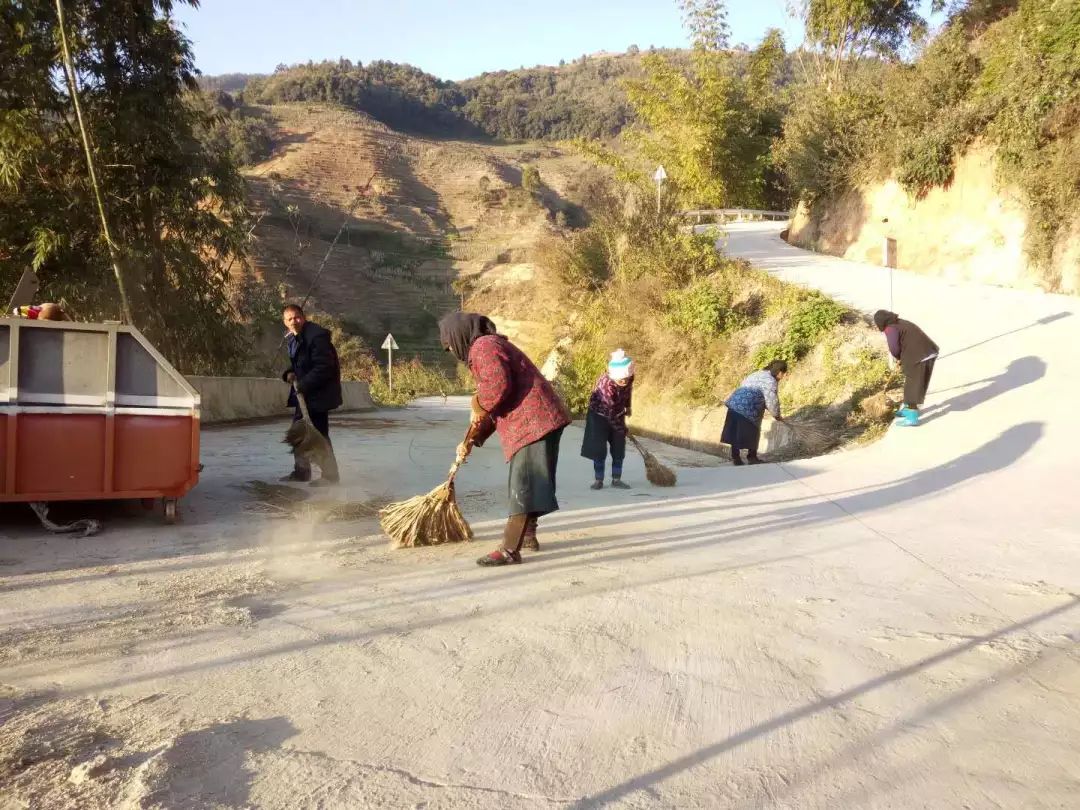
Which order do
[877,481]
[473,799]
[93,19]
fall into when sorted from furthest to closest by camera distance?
[93,19], [877,481], [473,799]

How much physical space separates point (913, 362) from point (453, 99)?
10998 cm

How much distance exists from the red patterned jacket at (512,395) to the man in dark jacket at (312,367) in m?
2.90

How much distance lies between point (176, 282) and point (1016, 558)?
1539 cm

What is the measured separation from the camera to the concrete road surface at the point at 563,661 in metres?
2.56


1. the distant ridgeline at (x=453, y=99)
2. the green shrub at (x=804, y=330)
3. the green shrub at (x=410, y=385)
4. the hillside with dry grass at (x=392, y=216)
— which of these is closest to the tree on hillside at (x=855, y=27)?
the hillside with dry grass at (x=392, y=216)

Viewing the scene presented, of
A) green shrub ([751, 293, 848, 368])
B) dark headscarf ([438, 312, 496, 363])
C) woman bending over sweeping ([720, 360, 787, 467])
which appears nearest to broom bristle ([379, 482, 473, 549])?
dark headscarf ([438, 312, 496, 363])

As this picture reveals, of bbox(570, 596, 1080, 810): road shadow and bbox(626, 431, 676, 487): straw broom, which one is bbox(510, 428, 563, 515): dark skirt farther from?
bbox(626, 431, 676, 487): straw broom

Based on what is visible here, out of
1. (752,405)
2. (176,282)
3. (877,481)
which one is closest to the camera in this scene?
(877,481)

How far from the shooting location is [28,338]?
219 inches

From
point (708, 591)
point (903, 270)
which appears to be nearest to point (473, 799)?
point (708, 591)

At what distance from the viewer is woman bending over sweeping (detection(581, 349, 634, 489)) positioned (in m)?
8.73

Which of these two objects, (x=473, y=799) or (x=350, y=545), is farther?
(x=350, y=545)

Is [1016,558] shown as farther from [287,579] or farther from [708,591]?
[287,579]

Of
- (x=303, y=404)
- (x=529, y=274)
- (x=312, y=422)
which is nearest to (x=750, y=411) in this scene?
(x=312, y=422)
